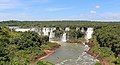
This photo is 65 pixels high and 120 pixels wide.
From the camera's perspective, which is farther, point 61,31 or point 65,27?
point 65,27

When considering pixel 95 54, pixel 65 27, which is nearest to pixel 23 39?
pixel 95 54

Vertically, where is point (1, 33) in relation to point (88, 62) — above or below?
above

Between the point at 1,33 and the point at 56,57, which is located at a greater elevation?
the point at 1,33

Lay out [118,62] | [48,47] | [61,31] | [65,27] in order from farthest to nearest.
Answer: [65,27]
[61,31]
[48,47]
[118,62]

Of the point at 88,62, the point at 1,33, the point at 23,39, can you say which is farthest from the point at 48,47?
the point at 88,62

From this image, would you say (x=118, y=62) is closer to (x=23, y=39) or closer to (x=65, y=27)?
(x=23, y=39)

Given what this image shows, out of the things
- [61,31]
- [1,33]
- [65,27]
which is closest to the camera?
[1,33]

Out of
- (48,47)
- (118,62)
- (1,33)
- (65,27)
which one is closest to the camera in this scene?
(118,62)

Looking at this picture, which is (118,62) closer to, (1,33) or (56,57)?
(56,57)

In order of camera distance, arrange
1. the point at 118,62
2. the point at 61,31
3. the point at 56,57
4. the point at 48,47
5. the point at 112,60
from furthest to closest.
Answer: the point at 61,31
the point at 48,47
the point at 56,57
the point at 112,60
the point at 118,62
